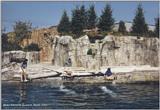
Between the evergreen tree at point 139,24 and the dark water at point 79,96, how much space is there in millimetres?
1139

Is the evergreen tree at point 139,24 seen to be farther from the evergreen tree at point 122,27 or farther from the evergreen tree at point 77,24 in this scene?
the evergreen tree at point 77,24

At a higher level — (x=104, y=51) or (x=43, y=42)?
(x=43, y=42)

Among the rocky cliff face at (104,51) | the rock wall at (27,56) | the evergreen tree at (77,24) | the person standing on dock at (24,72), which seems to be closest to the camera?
the rock wall at (27,56)

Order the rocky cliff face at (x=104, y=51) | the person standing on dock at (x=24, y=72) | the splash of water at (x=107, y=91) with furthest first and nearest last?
the rocky cliff face at (x=104, y=51)
the person standing on dock at (x=24, y=72)
the splash of water at (x=107, y=91)

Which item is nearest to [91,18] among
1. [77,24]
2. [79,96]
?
[77,24]

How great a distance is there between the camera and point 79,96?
823 centimetres

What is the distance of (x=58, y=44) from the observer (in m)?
8.80

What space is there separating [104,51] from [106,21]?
733 millimetres

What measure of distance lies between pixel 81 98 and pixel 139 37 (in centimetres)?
187

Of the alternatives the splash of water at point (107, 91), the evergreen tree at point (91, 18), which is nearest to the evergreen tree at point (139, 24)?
the evergreen tree at point (91, 18)

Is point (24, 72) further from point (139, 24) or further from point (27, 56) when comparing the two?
point (139, 24)

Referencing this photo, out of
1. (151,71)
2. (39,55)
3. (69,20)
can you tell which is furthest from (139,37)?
(39,55)

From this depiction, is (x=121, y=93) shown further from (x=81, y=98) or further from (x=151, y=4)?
(x=151, y=4)

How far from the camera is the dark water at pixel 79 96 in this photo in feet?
25.9
